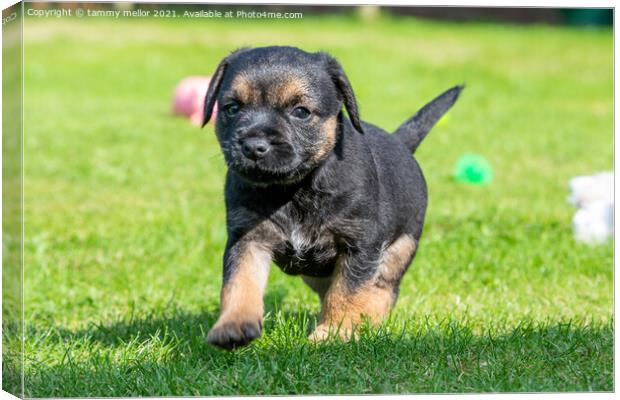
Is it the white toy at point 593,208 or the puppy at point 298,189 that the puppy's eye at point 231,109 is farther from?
the white toy at point 593,208

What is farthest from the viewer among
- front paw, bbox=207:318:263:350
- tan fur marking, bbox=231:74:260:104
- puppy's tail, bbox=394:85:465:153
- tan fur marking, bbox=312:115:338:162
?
puppy's tail, bbox=394:85:465:153

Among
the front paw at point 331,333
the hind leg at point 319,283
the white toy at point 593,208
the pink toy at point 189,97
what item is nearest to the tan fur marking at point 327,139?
the front paw at point 331,333

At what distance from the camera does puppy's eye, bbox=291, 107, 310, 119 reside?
3.70 meters

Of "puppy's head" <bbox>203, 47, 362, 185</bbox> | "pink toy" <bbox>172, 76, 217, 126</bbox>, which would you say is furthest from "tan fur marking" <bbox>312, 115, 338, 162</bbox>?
"pink toy" <bbox>172, 76, 217, 126</bbox>

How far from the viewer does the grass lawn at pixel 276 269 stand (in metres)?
3.57

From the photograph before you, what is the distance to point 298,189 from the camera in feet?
12.8

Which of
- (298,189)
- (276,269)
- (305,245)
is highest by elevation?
(298,189)

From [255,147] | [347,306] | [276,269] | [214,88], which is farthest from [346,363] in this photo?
[276,269]

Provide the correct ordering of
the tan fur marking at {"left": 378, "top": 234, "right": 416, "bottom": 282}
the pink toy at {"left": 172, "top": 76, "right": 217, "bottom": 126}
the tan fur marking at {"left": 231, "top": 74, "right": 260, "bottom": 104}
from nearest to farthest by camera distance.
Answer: the tan fur marking at {"left": 231, "top": 74, "right": 260, "bottom": 104} → the tan fur marking at {"left": 378, "top": 234, "right": 416, "bottom": 282} → the pink toy at {"left": 172, "top": 76, "right": 217, "bottom": 126}

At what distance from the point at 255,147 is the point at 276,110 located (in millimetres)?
227

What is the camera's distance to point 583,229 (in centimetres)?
638

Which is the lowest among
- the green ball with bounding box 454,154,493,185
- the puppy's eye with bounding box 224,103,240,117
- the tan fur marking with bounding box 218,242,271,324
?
the green ball with bounding box 454,154,493,185

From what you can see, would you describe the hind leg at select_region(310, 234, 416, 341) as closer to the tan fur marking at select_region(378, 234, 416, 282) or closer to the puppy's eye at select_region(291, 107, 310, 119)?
the tan fur marking at select_region(378, 234, 416, 282)

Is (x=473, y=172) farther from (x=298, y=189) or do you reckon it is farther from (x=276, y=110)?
(x=276, y=110)
